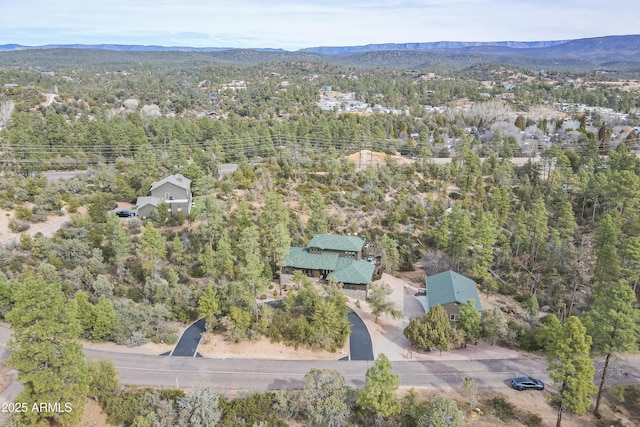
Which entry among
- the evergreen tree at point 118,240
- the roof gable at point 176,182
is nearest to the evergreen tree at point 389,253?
the roof gable at point 176,182

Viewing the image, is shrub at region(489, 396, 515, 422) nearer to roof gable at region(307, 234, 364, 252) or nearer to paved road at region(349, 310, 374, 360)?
paved road at region(349, 310, 374, 360)

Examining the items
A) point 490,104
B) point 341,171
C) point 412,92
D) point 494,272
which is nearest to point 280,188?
point 341,171

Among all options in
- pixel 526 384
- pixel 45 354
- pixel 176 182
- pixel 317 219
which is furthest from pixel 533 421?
pixel 176 182

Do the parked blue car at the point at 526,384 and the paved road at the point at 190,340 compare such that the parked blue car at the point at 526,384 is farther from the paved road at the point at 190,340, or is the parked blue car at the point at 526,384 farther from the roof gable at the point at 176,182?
the roof gable at the point at 176,182

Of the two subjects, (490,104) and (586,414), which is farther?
(490,104)

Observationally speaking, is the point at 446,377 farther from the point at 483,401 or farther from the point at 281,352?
the point at 281,352

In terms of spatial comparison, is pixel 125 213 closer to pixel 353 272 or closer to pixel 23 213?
pixel 23 213
